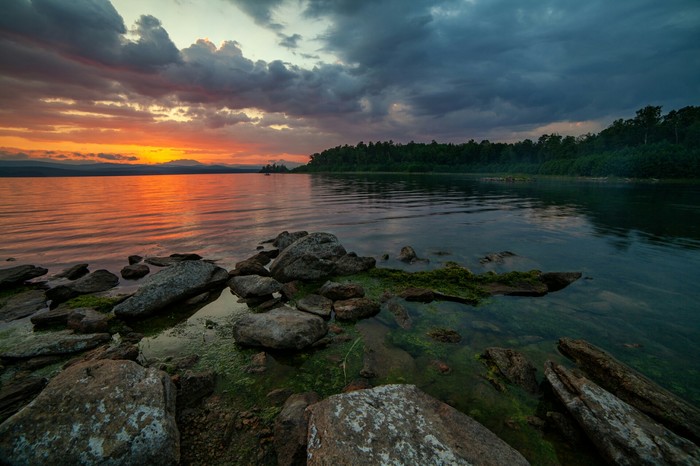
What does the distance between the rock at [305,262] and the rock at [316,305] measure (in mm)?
2070

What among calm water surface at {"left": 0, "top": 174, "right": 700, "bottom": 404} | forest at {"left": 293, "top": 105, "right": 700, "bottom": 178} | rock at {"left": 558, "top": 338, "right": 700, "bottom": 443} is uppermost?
forest at {"left": 293, "top": 105, "right": 700, "bottom": 178}

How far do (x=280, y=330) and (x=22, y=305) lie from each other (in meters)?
10.5

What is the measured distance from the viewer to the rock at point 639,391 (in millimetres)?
5410

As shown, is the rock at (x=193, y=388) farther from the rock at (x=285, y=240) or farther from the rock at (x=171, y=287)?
the rock at (x=285, y=240)

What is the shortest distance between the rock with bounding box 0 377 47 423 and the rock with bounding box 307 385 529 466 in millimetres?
6099

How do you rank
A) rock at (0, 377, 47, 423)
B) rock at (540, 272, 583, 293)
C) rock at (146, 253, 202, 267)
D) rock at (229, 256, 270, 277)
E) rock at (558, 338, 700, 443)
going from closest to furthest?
1. rock at (558, 338, 700, 443)
2. rock at (0, 377, 47, 423)
3. rock at (540, 272, 583, 293)
4. rock at (229, 256, 270, 277)
5. rock at (146, 253, 202, 267)

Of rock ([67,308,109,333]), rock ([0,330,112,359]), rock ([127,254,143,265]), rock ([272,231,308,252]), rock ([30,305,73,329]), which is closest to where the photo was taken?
rock ([0,330,112,359])

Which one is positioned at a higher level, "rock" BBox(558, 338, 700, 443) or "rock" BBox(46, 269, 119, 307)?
"rock" BBox(558, 338, 700, 443)

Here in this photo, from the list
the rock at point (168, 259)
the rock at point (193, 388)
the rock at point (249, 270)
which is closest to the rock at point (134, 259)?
the rock at point (168, 259)

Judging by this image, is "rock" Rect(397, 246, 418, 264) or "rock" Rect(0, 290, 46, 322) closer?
"rock" Rect(0, 290, 46, 322)

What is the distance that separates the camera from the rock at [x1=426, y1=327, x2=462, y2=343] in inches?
335

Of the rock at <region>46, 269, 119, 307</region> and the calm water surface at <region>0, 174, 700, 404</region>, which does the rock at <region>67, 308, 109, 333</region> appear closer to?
the rock at <region>46, 269, 119, 307</region>

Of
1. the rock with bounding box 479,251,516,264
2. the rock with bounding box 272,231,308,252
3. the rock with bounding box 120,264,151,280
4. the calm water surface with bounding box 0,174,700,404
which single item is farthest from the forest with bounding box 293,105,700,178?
the rock with bounding box 120,264,151,280

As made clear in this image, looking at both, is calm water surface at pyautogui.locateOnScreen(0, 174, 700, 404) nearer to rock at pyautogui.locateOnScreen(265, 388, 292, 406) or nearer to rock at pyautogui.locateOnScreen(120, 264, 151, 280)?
rock at pyautogui.locateOnScreen(120, 264, 151, 280)
